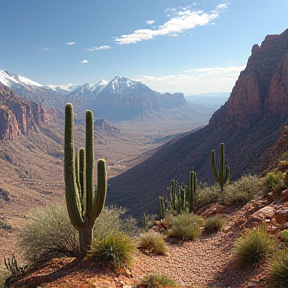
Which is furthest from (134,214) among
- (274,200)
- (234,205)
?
(274,200)

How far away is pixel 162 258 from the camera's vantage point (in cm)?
1053

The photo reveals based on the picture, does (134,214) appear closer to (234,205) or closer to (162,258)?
(234,205)

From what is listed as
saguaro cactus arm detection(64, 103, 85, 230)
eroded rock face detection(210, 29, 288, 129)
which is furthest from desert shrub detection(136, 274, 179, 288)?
eroded rock face detection(210, 29, 288, 129)

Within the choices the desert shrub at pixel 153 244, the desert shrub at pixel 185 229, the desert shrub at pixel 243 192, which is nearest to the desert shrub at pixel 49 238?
the desert shrub at pixel 153 244

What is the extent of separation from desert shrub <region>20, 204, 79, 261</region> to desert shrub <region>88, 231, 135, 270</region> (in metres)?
1.86

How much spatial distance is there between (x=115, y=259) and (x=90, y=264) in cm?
75

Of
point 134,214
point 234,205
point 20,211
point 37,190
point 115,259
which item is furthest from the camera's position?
point 37,190

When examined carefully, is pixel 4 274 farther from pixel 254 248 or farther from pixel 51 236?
pixel 254 248

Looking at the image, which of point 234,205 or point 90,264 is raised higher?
point 90,264

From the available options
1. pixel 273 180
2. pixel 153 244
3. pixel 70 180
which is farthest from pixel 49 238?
pixel 273 180

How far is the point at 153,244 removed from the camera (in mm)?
11141

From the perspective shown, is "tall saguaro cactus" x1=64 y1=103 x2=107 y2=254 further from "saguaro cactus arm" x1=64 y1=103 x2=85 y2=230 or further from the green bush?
the green bush

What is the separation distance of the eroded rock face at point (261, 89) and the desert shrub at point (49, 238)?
6671cm

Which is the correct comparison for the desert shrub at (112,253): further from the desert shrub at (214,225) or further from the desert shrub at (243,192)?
the desert shrub at (243,192)
